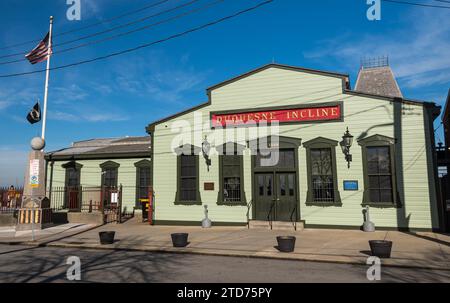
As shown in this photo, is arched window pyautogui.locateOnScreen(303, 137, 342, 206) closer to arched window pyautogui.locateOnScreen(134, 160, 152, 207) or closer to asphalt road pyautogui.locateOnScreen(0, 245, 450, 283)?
asphalt road pyautogui.locateOnScreen(0, 245, 450, 283)

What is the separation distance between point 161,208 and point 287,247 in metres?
9.48

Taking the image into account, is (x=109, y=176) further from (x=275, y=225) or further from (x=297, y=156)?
(x=297, y=156)

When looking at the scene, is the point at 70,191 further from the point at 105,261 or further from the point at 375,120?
the point at 375,120

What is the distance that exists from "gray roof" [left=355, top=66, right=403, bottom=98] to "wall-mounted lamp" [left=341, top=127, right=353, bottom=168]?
275 inches

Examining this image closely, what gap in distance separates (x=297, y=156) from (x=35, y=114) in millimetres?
15175

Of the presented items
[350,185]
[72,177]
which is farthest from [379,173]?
[72,177]

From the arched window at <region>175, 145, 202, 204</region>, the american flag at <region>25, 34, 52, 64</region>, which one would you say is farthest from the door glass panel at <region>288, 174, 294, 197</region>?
the american flag at <region>25, 34, 52, 64</region>

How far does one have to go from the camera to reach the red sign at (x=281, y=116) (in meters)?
15.5

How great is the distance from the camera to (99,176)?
2253 cm

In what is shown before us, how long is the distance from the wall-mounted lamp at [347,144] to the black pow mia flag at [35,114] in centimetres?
1687

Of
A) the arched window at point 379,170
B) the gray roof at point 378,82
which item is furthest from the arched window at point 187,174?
the gray roof at point 378,82

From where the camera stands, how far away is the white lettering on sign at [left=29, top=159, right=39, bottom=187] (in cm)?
1660

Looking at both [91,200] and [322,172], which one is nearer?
[322,172]
